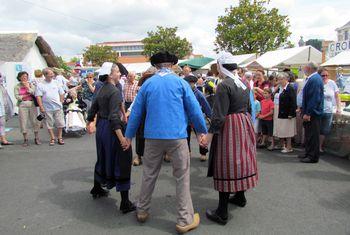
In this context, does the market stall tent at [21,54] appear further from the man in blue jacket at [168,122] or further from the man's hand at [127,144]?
the man in blue jacket at [168,122]

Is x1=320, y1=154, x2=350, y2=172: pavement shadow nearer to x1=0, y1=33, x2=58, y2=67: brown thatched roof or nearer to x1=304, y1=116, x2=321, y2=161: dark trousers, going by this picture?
x1=304, y1=116, x2=321, y2=161: dark trousers

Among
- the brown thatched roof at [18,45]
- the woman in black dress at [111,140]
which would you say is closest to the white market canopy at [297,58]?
the brown thatched roof at [18,45]

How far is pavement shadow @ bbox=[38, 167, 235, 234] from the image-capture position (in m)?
3.66

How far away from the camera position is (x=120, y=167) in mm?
3816

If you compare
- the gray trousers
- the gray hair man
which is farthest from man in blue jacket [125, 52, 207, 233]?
the gray hair man

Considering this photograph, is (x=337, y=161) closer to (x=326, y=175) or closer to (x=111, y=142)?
(x=326, y=175)

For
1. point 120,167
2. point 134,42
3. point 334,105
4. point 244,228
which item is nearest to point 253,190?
point 244,228

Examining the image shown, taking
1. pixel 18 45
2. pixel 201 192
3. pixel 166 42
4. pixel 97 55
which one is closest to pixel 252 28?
pixel 166 42

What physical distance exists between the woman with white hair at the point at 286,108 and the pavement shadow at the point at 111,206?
8.13ft

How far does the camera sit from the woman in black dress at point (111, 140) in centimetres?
379

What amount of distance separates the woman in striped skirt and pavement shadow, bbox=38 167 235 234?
1.75 ft

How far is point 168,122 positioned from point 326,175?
11.0ft

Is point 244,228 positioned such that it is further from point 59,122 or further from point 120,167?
point 59,122

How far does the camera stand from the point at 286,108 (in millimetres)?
6609
